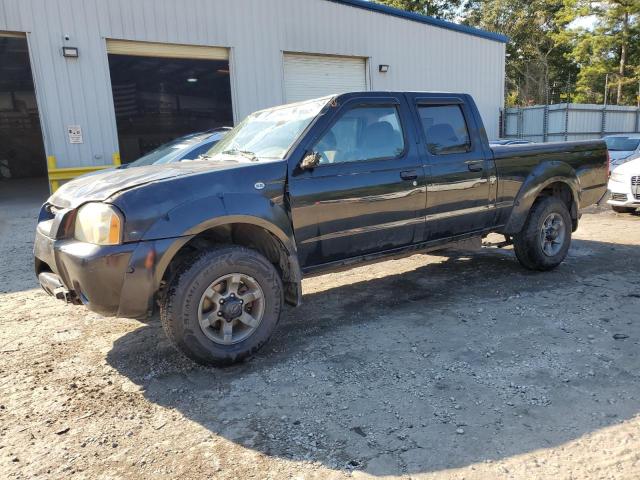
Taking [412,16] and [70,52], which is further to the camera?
[412,16]

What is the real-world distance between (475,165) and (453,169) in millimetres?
334

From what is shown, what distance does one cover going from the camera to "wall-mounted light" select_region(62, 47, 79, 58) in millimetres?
10203

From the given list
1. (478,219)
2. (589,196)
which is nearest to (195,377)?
(478,219)

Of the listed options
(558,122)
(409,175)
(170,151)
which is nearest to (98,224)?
(409,175)

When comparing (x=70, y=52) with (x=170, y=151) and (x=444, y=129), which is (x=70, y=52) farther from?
(x=444, y=129)

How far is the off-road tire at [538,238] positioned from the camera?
5.36m

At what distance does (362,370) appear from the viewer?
339 cm

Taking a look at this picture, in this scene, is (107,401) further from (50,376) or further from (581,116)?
(581,116)

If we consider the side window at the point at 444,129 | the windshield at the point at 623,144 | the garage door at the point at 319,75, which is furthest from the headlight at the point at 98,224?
the windshield at the point at 623,144

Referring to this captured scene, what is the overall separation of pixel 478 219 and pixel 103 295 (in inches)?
138

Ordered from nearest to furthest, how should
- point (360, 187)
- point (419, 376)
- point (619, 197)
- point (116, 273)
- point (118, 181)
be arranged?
point (116, 273), point (419, 376), point (118, 181), point (360, 187), point (619, 197)

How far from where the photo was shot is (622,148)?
14031 millimetres

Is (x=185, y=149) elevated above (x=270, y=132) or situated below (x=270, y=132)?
below

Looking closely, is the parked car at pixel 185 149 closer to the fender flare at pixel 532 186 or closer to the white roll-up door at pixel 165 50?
the fender flare at pixel 532 186
